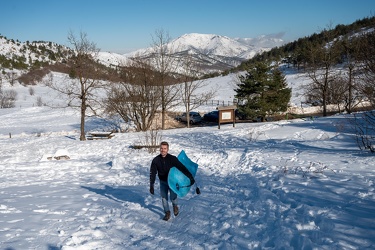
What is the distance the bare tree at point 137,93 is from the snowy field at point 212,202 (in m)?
12.8

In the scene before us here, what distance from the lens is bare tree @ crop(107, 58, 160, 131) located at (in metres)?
26.4

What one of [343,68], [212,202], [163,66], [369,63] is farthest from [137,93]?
[343,68]

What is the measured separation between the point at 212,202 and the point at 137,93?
20853mm

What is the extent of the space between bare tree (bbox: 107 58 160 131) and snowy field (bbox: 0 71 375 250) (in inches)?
505

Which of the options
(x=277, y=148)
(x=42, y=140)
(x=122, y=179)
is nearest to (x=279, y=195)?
(x=122, y=179)

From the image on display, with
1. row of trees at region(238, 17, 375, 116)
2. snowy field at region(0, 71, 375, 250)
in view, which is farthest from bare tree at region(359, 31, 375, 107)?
snowy field at region(0, 71, 375, 250)

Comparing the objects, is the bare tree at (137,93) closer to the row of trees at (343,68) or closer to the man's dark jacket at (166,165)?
the row of trees at (343,68)

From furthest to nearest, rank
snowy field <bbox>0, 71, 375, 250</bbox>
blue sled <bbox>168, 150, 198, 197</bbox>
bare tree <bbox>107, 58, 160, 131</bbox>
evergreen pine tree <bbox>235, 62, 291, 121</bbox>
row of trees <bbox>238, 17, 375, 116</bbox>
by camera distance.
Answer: evergreen pine tree <bbox>235, 62, 291, 121</bbox> → bare tree <bbox>107, 58, 160, 131</bbox> → row of trees <bbox>238, 17, 375, 116</bbox> → blue sled <bbox>168, 150, 198, 197</bbox> → snowy field <bbox>0, 71, 375, 250</bbox>

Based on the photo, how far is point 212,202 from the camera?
24.5 feet

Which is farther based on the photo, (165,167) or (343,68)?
(343,68)

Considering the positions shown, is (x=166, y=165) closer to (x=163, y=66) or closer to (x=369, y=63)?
(x=369, y=63)

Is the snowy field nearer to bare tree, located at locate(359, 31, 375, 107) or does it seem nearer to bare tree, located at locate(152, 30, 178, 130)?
bare tree, located at locate(359, 31, 375, 107)

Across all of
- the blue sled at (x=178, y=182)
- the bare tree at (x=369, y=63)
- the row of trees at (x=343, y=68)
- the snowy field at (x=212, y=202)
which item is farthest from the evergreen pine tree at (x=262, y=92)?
the blue sled at (x=178, y=182)

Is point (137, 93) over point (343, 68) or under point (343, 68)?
under
